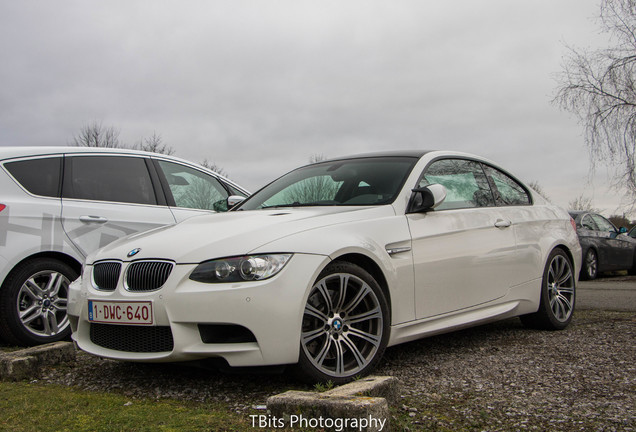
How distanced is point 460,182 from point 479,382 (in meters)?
1.98

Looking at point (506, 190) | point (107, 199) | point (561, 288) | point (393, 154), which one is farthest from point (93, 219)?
point (561, 288)

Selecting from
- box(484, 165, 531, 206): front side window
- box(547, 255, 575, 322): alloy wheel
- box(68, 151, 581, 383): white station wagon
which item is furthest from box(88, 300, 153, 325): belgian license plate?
box(547, 255, 575, 322): alloy wheel

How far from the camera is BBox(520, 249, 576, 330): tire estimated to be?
5.95 meters

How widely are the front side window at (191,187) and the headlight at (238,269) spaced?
2956 millimetres

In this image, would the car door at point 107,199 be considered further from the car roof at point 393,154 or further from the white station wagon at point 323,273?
the car roof at point 393,154

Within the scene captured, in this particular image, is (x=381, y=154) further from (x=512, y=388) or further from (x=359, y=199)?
(x=512, y=388)

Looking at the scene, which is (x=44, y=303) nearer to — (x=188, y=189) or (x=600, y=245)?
(x=188, y=189)

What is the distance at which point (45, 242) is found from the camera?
18.4 ft

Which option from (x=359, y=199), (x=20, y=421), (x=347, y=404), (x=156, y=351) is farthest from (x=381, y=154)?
(x=20, y=421)

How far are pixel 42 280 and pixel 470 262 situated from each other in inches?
143

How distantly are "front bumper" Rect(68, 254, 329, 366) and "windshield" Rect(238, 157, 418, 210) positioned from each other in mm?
1215

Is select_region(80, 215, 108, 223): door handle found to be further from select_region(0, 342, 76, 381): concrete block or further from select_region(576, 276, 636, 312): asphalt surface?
select_region(576, 276, 636, 312): asphalt surface

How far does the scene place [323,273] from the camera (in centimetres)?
390

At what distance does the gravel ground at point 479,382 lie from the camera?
131 inches
